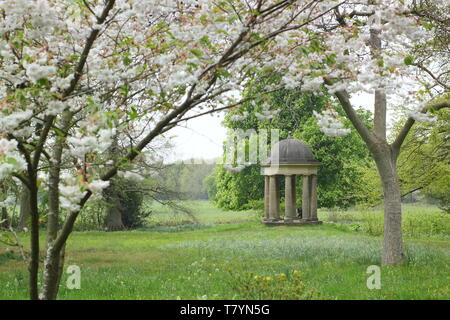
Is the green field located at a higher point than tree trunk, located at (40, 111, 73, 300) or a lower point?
lower

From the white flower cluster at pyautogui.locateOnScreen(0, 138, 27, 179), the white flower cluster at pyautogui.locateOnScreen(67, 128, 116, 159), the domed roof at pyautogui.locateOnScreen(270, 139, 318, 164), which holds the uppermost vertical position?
the domed roof at pyautogui.locateOnScreen(270, 139, 318, 164)

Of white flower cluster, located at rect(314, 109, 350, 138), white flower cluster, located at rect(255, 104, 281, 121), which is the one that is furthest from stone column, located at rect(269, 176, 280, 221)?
white flower cluster, located at rect(255, 104, 281, 121)

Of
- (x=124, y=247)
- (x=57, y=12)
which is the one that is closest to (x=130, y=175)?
(x=57, y=12)

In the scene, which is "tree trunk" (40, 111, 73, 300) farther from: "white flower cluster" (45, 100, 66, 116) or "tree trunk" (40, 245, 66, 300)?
"white flower cluster" (45, 100, 66, 116)

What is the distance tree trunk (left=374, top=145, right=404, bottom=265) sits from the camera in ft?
35.0

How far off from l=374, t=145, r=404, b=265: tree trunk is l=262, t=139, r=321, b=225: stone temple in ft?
44.1

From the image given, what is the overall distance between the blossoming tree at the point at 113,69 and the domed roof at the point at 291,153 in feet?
60.4

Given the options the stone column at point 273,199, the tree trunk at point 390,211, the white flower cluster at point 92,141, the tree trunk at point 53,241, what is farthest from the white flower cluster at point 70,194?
the stone column at point 273,199

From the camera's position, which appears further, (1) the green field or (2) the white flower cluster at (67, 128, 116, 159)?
(1) the green field

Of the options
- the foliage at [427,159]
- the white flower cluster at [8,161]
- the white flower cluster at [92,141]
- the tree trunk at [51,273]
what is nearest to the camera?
the white flower cluster at [8,161]

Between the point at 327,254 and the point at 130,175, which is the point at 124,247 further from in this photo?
the point at 130,175

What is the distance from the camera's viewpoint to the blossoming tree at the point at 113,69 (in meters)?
3.98

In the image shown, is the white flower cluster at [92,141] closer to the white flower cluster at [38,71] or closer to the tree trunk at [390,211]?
the white flower cluster at [38,71]

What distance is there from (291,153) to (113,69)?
2019cm
